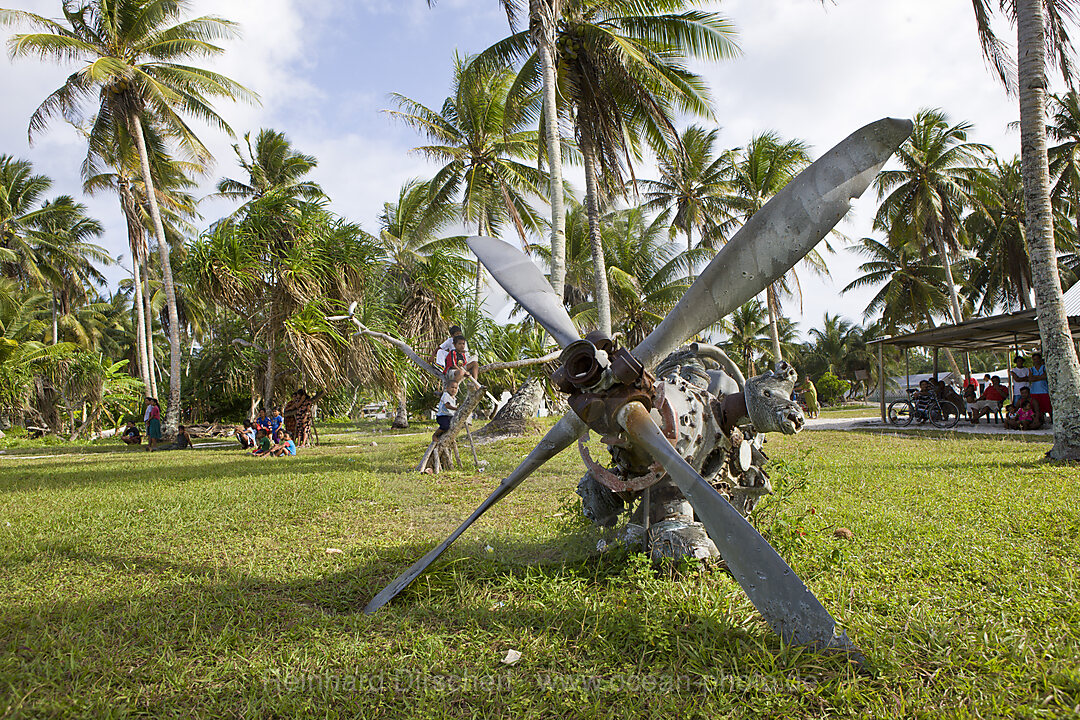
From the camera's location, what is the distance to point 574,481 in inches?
290

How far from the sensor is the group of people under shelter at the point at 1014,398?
1188cm

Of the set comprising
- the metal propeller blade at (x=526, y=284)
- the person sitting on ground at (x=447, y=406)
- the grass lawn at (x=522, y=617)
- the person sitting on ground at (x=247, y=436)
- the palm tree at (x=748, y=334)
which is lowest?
the grass lawn at (x=522, y=617)

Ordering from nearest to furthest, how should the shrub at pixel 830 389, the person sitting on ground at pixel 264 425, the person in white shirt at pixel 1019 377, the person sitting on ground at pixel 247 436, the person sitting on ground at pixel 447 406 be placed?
the person sitting on ground at pixel 447 406
the person in white shirt at pixel 1019 377
the person sitting on ground at pixel 264 425
the person sitting on ground at pixel 247 436
the shrub at pixel 830 389

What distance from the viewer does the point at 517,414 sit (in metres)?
14.8

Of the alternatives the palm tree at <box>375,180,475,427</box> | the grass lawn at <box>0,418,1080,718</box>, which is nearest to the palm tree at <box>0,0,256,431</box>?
the palm tree at <box>375,180,475,427</box>

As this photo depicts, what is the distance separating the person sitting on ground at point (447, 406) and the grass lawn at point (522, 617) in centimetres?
304

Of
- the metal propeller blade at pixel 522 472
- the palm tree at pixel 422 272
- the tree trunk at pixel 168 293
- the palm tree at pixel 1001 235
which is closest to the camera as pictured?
the metal propeller blade at pixel 522 472

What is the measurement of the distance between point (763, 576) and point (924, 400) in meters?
16.1

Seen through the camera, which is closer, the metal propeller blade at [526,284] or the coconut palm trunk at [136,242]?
the metal propeller blade at [526,284]

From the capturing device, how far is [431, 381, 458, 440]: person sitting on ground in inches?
335

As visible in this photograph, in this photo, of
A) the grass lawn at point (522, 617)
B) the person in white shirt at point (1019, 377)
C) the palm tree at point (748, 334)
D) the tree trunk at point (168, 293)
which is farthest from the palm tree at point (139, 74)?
the palm tree at point (748, 334)

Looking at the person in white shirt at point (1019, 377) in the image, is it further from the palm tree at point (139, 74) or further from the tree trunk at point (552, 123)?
the palm tree at point (139, 74)

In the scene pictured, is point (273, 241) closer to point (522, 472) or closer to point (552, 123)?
point (552, 123)

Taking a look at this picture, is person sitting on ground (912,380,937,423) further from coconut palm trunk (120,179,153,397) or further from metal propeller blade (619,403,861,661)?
coconut palm trunk (120,179,153,397)
